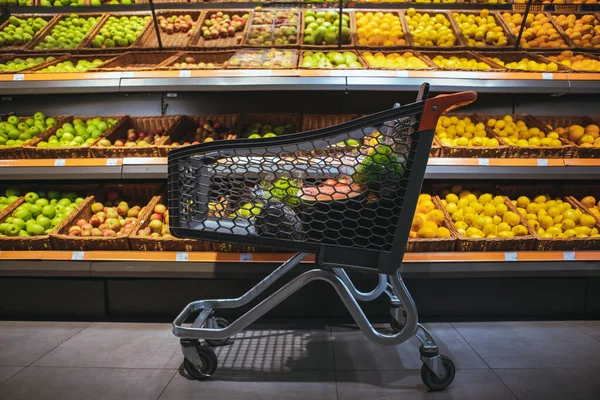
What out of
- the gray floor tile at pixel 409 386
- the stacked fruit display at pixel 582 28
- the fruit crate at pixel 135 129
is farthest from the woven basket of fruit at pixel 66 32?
the stacked fruit display at pixel 582 28

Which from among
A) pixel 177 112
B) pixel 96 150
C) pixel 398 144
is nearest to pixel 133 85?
pixel 96 150

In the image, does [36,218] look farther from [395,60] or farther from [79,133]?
[395,60]

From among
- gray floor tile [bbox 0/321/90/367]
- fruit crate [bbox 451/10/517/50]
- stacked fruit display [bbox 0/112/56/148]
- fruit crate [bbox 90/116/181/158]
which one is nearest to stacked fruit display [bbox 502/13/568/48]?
fruit crate [bbox 451/10/517/50]

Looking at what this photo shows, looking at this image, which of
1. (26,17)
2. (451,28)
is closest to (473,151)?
(451,28)

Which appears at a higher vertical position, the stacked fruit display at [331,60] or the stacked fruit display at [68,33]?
the stacked fruit display at [68,33]

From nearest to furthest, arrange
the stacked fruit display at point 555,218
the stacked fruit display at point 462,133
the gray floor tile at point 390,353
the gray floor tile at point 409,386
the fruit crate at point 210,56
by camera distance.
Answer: the gray floor tile at point 409,386 < the gray floor tile at point 390,353 < the stacked fruit display at point 555,218 < the stacked fruit display at point 462,133 < the fruit crate at point 210,56

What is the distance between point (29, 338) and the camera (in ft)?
7.54

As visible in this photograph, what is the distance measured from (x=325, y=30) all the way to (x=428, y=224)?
61.5 inches

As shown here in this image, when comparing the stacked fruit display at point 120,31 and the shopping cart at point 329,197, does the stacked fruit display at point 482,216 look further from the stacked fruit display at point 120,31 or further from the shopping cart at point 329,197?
the stacked fruit display at point 120,31

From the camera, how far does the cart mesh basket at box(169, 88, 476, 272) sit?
1490 millimetres

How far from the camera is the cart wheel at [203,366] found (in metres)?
1.89

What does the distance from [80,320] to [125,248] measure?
50 centimetres

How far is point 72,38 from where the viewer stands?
3.30 m

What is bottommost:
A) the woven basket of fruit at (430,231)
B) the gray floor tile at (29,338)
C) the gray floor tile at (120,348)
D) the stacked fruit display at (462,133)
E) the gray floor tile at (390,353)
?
the gray floor tile at (29,338)
